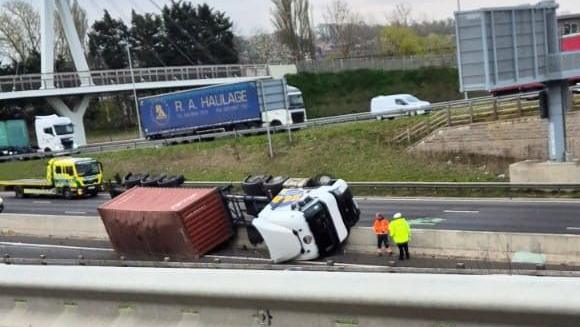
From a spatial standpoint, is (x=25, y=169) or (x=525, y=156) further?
(x=25, y=169)

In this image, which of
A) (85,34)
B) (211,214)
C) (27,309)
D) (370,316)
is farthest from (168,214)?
(85,34)

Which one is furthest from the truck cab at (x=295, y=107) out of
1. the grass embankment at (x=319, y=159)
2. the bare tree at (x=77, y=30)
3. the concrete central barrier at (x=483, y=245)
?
the bare tree at (x=77, y=30)

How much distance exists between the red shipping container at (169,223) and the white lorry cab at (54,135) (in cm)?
3477

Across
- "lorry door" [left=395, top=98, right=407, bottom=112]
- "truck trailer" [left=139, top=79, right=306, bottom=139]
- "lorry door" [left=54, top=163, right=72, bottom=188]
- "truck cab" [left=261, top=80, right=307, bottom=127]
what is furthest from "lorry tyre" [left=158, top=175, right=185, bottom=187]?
"lorry door" [left=395, top=98, right=407, bottom=112]

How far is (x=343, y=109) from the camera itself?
234ft

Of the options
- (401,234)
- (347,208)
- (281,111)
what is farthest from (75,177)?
(401,234)

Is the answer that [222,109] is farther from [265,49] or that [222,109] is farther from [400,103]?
[265,49]

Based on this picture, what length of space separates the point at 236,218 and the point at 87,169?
18519 millimetres

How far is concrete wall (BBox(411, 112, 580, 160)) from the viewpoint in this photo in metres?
32.6

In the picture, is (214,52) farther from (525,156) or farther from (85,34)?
(525,156)

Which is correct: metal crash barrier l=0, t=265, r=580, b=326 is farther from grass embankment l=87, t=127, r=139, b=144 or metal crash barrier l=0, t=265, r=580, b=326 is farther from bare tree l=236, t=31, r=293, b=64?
bare tree l=236, t=31, r=293, b=64

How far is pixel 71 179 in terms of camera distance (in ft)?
117

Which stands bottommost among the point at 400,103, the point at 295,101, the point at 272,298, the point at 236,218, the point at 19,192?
the point at 19,192

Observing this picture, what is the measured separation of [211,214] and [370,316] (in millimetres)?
15729
